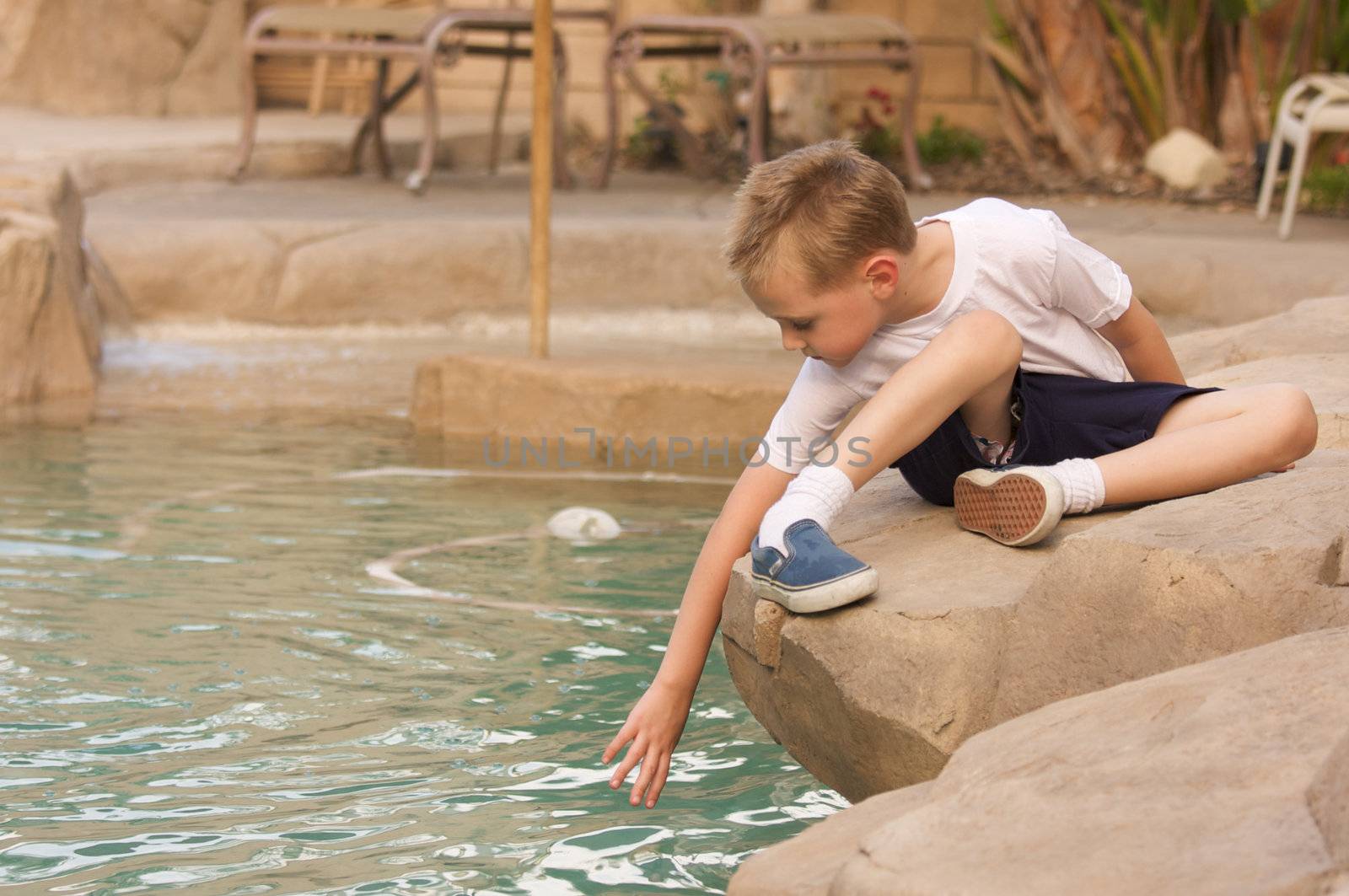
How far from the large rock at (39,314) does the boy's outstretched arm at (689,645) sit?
3.90 metres

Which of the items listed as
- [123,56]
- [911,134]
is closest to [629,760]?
[911,134]

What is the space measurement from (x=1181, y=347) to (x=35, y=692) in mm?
2715

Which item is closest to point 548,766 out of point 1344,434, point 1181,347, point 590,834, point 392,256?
point 590,834

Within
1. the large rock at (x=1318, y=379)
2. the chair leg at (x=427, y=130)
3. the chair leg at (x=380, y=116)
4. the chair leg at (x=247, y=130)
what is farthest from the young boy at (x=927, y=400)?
the chair leg at (x=380, y=116)

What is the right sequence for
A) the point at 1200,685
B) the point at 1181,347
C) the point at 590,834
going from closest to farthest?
the point at 1200,685
the point at 590,834
the point at 1181,347

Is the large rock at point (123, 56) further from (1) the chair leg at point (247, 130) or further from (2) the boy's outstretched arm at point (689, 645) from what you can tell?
(2) the boy's outstretched arm at point (689, 645)

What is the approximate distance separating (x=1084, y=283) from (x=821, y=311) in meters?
0.45

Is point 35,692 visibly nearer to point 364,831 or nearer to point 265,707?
point 265,707

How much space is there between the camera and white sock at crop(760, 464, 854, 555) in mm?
2184

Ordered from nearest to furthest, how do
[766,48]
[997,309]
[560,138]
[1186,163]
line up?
[997,309] → [766,48] → [560,138] → [1186,163]

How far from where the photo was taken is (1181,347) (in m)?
3.99

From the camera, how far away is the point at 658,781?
228 centimetres

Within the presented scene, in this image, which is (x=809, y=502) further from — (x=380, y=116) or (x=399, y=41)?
(x=380, y=116)

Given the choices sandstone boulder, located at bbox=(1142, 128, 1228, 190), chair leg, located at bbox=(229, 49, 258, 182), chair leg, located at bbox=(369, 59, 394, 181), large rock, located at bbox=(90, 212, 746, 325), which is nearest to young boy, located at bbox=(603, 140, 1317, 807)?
large rock, located at bbox=(90, 212, 746, 325)
